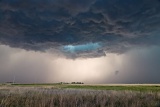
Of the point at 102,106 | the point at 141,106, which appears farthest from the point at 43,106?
the point at 141,106

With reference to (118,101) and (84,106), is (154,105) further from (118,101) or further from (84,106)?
(84,106)

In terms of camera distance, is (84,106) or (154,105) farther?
(154,105)

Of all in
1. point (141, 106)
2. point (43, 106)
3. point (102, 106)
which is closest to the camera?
point (43, 106)

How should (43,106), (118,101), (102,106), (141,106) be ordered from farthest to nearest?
(118,101) < (141,106) < (102,106) < (43,106)

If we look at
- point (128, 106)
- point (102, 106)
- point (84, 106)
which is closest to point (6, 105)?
point (84, 106)

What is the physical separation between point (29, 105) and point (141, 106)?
800 cm

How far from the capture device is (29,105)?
15484mm

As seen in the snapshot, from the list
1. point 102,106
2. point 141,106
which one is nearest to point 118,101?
point 141,106

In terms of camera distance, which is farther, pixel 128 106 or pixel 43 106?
pixel 128 106

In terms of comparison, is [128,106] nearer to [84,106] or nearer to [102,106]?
[102,106]

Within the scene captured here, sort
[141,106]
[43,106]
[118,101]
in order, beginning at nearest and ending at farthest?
1. [43,106]
2. [141,106]
3. [118,101]

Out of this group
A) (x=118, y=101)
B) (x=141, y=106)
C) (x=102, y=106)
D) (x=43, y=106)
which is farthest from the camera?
(x=118, y=101)

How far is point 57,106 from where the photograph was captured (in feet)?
52.0

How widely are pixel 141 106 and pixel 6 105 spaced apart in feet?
31.1
